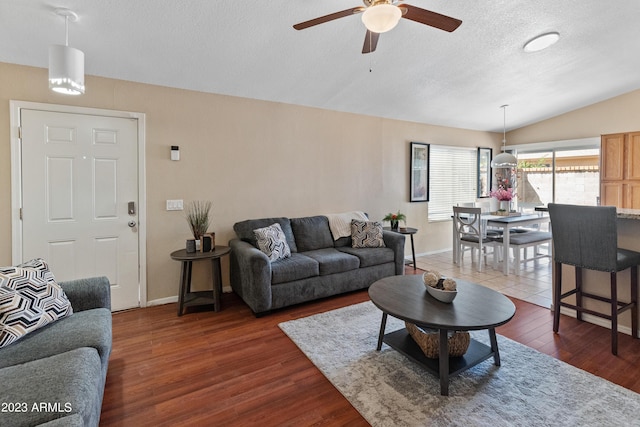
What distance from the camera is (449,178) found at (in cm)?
619

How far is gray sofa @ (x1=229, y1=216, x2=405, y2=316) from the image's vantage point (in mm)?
3176

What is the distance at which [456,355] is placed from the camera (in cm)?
217

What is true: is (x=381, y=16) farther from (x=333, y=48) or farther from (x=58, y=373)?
(x=58, y=373)

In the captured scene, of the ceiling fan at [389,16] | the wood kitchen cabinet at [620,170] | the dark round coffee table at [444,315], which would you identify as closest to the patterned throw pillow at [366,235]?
the dark round coffee table at [444,315]

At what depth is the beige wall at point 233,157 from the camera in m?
3.19

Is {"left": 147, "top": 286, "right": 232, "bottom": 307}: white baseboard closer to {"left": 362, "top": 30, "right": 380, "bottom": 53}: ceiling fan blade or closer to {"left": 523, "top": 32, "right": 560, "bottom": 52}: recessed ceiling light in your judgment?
{"left": 362, "top": 30, "right": 380, "bottom": 53}: ceiling fan blade

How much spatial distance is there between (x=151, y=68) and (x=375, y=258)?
3.30m

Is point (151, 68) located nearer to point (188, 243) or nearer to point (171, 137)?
point (171, 137)

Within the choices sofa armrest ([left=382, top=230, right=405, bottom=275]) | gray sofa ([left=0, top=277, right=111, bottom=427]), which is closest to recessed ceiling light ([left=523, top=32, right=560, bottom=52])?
sofa armrest ([left=382, top=230, right=405, bottom=275])

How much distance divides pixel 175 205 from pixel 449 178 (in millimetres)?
5039

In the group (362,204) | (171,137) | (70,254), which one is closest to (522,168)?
(362,204)

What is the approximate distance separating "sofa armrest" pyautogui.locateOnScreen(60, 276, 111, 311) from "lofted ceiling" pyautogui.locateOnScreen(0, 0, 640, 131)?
2.05 metres

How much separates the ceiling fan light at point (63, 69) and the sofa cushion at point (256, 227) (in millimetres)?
2060

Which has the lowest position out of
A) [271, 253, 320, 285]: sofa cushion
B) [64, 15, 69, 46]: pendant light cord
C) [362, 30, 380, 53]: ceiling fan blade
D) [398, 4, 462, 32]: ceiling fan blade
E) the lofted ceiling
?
[271, 253, 320, 285]: sofa cushion
